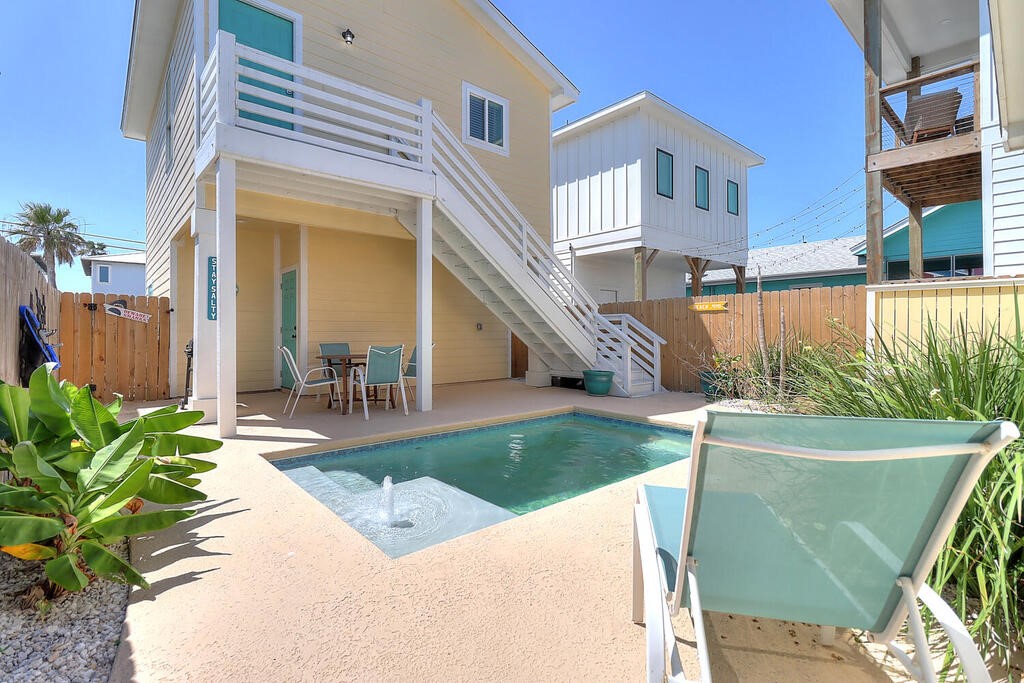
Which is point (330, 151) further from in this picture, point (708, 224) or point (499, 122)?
point (708, 224)

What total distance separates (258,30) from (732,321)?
337 inches

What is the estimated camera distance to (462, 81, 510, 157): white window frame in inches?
363

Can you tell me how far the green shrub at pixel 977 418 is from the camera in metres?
1.60

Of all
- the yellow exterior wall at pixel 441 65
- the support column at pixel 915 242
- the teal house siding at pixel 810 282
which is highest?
the yellow exterior wall at pixel 441 65

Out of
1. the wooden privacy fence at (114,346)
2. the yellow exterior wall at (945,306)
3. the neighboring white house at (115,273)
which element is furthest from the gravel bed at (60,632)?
the neighboring white house at (115,273)

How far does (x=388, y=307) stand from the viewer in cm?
902

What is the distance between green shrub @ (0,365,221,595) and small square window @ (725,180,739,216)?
13978 millimetres

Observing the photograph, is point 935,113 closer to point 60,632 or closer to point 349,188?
point 349,188

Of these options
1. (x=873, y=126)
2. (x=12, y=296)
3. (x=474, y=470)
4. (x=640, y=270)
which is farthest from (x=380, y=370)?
(x=873, y=126)

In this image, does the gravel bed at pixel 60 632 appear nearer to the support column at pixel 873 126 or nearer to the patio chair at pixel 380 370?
the patio chair at pixel 380 370

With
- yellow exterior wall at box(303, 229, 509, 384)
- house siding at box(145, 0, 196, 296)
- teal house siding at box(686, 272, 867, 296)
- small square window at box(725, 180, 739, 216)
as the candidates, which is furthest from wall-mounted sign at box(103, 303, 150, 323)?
teal house siding at box(686, 272, 867, 296)

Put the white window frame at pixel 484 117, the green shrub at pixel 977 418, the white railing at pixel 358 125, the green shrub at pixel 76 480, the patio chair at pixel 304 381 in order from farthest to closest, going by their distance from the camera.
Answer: the white window frame at pixel 484 117 → the patio chair at pixel 304 381 → the white railing at pixel 358 125 → the green shrub at pixel 76 480 → the green shrub at pixel 977 418

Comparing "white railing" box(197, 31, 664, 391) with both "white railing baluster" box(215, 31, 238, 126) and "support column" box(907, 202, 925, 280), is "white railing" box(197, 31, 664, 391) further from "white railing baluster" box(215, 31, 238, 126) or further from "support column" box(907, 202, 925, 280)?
"support column" box(907, 202, 925, 280)

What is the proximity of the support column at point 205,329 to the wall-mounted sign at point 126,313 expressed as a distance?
9.41ft
